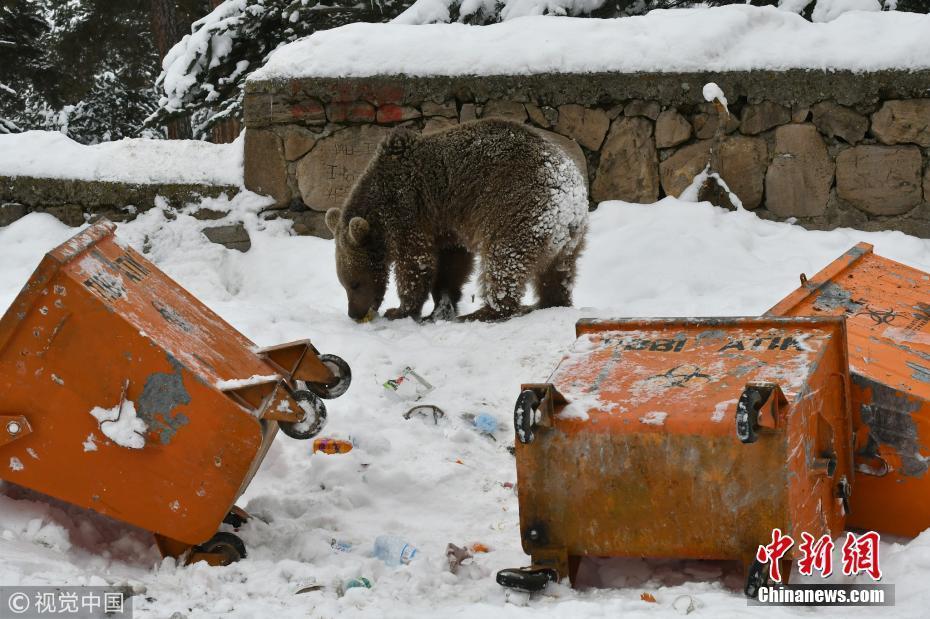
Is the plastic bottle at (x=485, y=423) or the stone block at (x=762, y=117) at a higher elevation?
the stone block at (x=762, y=117)

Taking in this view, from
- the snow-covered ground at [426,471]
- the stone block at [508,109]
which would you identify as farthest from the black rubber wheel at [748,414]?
the stone block at [508,109]

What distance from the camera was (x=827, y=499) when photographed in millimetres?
3488

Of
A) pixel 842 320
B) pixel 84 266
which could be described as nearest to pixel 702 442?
pixel 842 320

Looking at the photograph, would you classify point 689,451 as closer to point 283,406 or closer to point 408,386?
point 283,406

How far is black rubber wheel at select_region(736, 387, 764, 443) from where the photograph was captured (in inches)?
116

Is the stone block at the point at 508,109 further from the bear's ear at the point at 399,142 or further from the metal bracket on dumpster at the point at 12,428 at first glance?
the metal bracket on dumpster at the point at 12,428

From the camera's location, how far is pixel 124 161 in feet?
30.1

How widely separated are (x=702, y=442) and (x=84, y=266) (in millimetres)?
2053

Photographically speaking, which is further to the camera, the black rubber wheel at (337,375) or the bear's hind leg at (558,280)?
the bear's hind leg at (558,280)

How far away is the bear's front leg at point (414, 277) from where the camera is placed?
7.11 meters

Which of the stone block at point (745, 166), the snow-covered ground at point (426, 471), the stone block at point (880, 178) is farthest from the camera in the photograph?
the stone block at point (745, 166)

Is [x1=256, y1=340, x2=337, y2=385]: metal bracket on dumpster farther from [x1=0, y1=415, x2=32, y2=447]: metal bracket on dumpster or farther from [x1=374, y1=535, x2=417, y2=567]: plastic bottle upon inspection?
[x1=0, y1=415, x2=32, y2=447]: metal bracket on dumpster

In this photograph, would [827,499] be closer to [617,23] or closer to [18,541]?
[18,541]

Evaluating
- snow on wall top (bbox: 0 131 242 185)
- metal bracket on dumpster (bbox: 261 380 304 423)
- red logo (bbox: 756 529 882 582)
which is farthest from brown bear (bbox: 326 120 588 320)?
red logo (bbox: 756 529 882 582)
